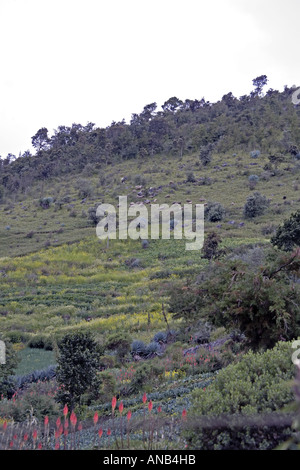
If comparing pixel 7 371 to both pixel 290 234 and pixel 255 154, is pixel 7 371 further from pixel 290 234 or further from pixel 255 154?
pixel 255 154

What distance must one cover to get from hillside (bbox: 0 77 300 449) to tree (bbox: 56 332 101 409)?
37 cm

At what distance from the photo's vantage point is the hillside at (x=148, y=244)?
8625 millimetres

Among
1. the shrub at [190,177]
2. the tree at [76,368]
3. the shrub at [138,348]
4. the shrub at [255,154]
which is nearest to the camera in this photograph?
the tree at [76,368]

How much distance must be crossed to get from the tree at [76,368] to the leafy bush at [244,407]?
409 cm

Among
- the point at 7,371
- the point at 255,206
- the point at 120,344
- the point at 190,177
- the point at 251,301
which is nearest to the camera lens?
the point at 251,301

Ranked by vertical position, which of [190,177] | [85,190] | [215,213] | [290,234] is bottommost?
[290,234]

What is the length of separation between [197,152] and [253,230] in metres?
32.7

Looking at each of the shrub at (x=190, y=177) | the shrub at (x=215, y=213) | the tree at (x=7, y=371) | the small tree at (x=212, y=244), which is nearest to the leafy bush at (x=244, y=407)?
the tree at (x=7, y=371)

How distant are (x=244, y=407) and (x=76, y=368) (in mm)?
5022

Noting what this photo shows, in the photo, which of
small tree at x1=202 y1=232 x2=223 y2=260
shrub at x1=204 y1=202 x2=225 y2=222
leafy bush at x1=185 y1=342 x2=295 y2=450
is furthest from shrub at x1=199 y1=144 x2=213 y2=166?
leafy bush at x1=185 y1=342 x2=295 y2=450

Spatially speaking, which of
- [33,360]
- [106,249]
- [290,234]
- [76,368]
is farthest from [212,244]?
[76,368]

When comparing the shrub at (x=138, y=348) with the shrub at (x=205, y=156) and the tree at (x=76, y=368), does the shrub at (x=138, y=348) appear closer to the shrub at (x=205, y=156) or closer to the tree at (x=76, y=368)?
the tree at (x=76, y=368)

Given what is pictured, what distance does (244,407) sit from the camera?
3861mm
